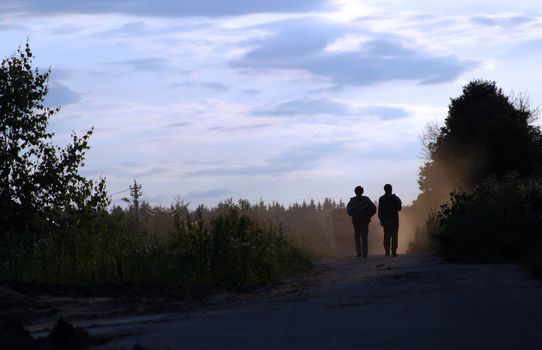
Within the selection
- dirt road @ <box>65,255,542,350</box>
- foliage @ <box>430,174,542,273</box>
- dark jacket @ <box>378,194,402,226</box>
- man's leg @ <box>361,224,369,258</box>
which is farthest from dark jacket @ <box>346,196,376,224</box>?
dirt road @ <box>65,255,542,350</box>

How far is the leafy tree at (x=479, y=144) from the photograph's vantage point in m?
40.2

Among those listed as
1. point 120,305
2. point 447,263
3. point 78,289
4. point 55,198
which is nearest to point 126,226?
point 55,198

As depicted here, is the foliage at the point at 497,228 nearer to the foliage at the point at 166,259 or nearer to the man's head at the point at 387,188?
the man's head at the point at 387,188

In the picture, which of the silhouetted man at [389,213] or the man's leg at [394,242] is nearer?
the man's leg at [394,242]

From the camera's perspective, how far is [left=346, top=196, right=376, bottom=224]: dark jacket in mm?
30062

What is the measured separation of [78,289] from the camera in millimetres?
17531

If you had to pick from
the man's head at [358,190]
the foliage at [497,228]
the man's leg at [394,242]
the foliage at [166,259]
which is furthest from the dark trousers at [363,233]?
the foliage at [166,259]

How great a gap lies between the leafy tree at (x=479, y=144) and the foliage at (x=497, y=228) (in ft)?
39.6

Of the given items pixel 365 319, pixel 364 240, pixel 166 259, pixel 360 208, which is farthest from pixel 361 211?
pixel 365 319

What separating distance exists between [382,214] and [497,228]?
17.9ft

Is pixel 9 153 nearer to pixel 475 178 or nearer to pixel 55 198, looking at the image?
pixel 55 198

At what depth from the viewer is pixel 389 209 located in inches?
1165

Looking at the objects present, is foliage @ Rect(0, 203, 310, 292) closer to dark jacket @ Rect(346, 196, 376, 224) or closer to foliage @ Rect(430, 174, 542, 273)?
foliage @ Rect(430, 174, 542, 273)

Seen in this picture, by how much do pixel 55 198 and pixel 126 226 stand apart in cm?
264
